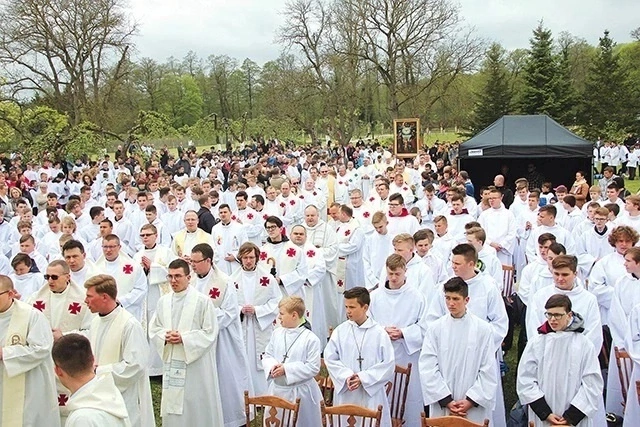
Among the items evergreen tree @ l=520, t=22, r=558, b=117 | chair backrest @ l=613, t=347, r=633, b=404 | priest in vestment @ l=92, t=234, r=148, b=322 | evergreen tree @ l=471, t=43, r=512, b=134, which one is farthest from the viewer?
evergreen tree @ l=471, t=43, r=512, b=134

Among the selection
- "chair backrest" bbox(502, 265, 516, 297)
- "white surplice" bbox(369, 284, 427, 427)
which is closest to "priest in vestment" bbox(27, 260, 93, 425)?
"white surplice" bbox(369, 284, 427, 427)

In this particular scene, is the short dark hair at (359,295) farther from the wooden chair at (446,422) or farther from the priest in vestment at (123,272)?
the priest in vestment at (123,272)

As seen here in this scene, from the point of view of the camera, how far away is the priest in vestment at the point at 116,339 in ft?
17.4

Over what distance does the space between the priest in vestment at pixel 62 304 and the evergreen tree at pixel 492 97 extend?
3544 cm

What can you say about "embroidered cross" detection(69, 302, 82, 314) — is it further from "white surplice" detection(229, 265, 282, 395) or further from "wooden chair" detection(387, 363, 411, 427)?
"wooden chair" detection(387, 363, 411, 427)

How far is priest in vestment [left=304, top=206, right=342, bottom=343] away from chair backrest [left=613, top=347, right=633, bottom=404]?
15.0 feet

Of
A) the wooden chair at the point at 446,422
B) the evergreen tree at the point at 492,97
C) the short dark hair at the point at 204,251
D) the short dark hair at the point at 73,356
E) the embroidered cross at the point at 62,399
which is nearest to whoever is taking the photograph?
the short dark hair at the point at 73,356

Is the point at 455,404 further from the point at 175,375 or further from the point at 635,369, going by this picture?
Result: the point at 175,375

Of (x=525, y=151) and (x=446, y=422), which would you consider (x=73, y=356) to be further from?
(x=525, y=151)

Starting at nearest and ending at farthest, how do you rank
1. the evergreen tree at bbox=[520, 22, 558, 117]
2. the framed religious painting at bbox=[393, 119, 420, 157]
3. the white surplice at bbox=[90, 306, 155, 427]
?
the white surplice at bbox=[90, 306, 155, 427]
the framed religious painting at bbox=[393, 119, 420, 157]
the evergreen tree at bbox=[520, 22, 558, 117]

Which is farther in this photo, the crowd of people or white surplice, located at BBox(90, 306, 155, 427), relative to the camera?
white surplice, located at BBox(90, 306, 155, 427)

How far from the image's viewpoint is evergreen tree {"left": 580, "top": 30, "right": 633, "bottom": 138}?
38219 mm

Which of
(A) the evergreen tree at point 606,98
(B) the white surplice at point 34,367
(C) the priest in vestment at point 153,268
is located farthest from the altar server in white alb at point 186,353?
(A) the evergreen tree at point 606,98

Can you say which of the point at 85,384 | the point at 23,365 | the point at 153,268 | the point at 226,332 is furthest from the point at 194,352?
the point at 153,268
